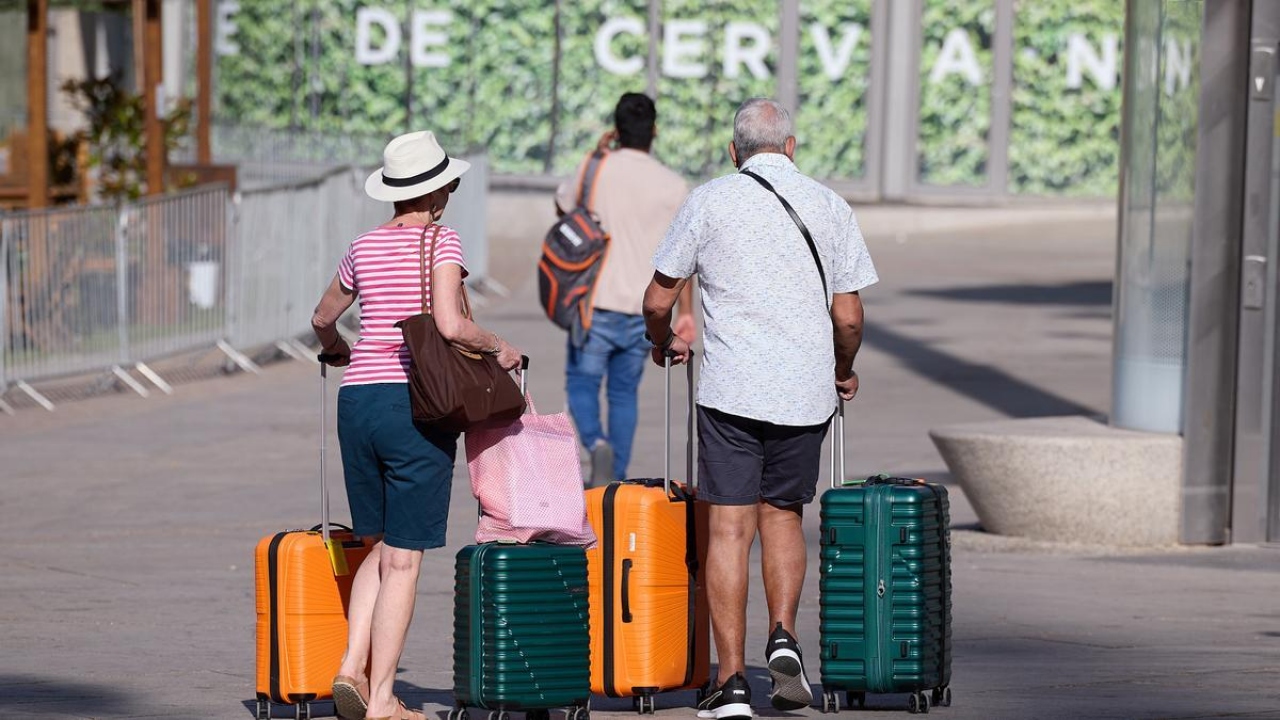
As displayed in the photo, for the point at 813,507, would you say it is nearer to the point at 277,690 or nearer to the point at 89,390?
the point at 277,690

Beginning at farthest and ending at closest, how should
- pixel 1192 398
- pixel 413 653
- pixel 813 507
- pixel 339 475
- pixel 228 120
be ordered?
pixel 228 120, pixel 339 475, pixel 813 507, pixel 1192 398, pixel 413 653

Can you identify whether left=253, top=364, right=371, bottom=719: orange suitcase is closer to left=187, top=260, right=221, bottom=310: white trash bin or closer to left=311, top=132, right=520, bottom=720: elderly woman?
left=311, top=132, right=520, bottom=720: elderly woman

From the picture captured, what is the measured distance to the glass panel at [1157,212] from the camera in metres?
9.34

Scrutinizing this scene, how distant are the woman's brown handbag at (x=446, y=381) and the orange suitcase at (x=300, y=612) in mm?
477

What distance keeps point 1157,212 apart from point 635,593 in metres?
4.25

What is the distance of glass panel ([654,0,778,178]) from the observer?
3027 cm

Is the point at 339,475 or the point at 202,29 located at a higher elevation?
the point at 202,29

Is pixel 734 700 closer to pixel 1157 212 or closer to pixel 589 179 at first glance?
pixel 589 179

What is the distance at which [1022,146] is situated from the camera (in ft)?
99.6

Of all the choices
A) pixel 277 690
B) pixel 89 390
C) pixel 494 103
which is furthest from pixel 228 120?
pixel 277 690

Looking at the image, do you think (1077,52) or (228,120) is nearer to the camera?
(1077,52)

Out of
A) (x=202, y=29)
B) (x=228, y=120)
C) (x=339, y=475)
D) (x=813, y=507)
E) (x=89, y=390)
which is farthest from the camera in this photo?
(x=228, y=120)

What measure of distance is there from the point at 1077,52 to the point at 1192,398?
70.2ft

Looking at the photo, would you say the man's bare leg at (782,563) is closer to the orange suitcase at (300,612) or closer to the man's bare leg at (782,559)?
the man's bare leg at (782,559)
